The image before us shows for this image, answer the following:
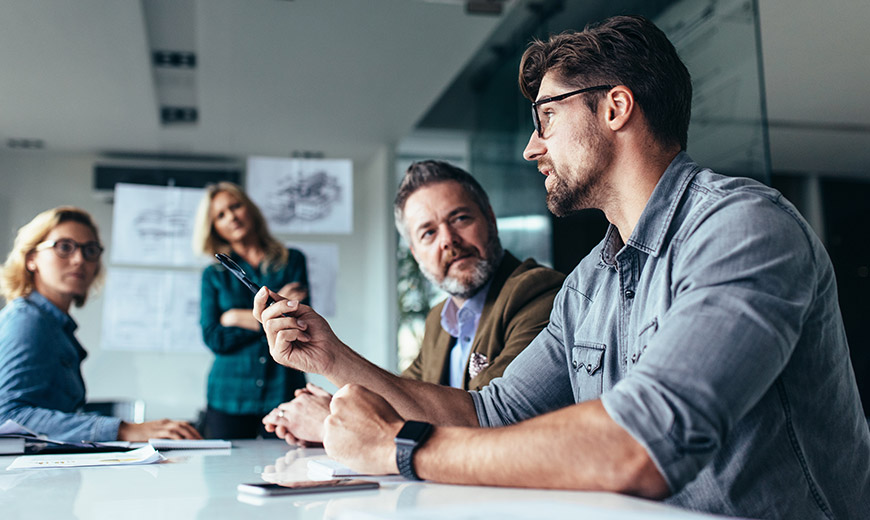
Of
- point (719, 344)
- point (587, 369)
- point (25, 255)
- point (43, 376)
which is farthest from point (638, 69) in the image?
point (25, 255)

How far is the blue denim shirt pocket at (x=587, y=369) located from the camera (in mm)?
1279

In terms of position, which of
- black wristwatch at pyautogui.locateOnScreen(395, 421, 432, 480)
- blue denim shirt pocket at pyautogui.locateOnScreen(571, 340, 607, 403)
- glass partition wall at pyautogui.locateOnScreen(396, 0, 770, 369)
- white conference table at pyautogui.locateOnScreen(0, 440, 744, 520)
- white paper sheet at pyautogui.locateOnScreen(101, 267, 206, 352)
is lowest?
white conference table at pyautogui.locateOnScreen(0, 440, 744, 520)

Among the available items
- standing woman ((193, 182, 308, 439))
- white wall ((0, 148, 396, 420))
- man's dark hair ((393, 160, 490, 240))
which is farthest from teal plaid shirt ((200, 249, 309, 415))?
man's dark hair ((393, 160, 490, 240))

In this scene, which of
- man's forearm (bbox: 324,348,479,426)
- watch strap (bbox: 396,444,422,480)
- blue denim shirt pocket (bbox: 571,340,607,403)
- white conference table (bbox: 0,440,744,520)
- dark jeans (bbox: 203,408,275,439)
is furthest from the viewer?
dark jeans (bbox: 203,408,275,439)

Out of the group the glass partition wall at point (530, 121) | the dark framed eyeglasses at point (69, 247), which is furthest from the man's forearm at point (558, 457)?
the dark framed eyeglasses at point (69, 247)

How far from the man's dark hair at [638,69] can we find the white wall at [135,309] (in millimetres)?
2046

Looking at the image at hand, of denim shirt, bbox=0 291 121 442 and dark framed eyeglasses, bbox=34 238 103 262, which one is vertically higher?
dark framed eyeglasses, bbox=34 238 103 262

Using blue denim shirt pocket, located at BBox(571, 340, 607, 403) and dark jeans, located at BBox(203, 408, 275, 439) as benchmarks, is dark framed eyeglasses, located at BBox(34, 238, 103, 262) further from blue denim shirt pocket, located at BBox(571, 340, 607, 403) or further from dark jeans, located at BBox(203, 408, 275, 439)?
blue denim shirt pocket, located at BBox(571, 340, 607, 403)

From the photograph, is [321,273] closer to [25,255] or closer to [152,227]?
[152,227]

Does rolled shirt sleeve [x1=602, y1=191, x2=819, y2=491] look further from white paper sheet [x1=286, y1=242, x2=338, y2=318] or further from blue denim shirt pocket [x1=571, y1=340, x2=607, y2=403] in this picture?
white paper sheet [x1=286, y1=242, x2=338, y2=318]

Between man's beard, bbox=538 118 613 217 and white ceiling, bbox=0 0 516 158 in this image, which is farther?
white ceiling, bbox=0 0 516 158

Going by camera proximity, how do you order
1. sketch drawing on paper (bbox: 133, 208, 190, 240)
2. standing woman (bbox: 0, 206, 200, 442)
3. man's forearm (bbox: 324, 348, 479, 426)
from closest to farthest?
1. man's forearm (bbox: 324, 348, 479, 426)
2. standing woman (bbox: 0, 206, 200, 442)
3. sketch drawing on paper (bbox: 133, 208, 190, 240)

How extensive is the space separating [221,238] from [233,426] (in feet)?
2.77

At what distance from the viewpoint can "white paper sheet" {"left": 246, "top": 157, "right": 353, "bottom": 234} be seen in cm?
331
